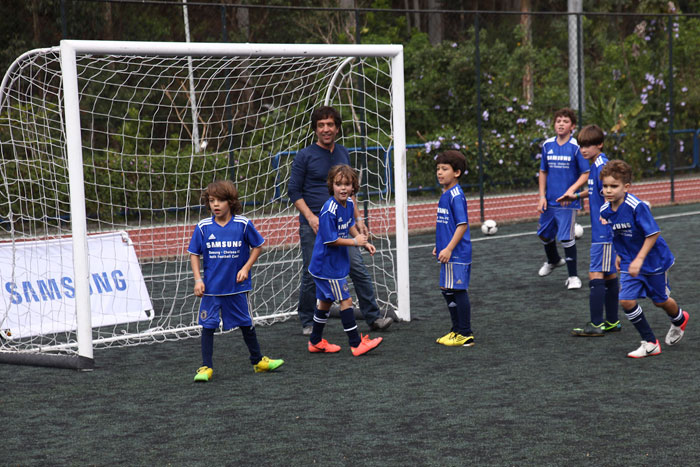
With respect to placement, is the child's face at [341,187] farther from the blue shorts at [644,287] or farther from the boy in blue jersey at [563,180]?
the boy in blue jersey at [563,180]

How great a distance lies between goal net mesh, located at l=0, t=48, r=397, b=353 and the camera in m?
7.14

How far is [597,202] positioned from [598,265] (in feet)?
1.62

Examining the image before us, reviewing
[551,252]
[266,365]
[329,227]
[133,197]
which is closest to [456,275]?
A: [329,227]

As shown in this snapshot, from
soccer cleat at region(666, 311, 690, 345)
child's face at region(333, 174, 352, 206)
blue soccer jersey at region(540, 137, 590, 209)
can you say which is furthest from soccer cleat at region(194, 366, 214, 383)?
blue soccer jersey at region(540, 137, 590, 209)

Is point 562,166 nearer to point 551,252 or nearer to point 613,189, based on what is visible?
point 551,252

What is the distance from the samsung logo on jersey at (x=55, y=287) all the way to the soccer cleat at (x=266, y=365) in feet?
6.92

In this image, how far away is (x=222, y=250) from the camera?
5680 mm

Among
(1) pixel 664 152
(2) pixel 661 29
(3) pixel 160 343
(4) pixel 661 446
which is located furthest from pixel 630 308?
(2) pixel 661 29

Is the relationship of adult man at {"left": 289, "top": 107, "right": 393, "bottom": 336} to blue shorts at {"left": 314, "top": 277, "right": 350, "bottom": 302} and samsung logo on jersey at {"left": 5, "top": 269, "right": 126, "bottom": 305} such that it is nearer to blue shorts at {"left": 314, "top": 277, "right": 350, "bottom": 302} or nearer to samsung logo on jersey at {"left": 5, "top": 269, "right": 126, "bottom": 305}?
blue shorts at {"left": 314, "top": 277, "right": 350, "bottom": 302}

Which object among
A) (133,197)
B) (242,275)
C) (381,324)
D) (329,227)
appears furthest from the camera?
(133,197)

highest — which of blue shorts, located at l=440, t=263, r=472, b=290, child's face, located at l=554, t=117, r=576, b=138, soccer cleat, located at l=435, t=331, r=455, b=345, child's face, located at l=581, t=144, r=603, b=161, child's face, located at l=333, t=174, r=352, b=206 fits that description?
child's face, located at l=554, t=117, r=576, b=138

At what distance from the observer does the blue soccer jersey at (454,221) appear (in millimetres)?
6277

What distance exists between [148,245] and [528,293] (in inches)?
151

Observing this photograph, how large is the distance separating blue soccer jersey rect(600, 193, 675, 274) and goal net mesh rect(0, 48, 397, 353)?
7.54 ft
